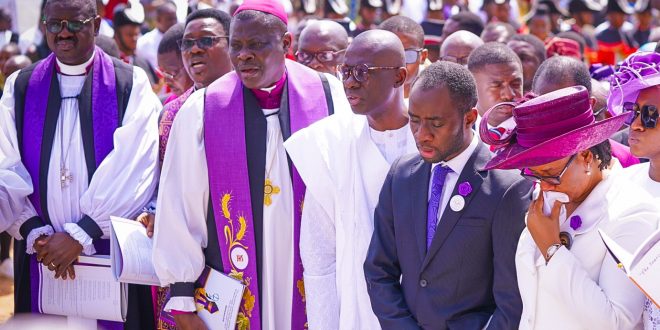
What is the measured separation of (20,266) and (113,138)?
40.5 inches

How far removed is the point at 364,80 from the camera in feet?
15.4

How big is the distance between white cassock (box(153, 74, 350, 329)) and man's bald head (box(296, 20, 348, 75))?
6.14 ft

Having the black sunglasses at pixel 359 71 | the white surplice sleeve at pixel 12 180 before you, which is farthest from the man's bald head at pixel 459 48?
the white surplice sleeve at pixel 12 180

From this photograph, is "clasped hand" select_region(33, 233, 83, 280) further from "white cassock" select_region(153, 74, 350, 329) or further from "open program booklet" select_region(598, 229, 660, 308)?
"open program booklet" select_region(598, 229, 660, 308)

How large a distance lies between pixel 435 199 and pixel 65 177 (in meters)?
2.54

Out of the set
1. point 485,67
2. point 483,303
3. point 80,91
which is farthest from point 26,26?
point 483,303

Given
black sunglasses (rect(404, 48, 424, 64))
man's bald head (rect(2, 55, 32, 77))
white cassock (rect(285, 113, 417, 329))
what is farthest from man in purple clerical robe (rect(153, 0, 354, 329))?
man's bald head (rect(2, 55, 32, 77))

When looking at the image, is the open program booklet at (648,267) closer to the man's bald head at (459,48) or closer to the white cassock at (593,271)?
the white cassock at (593,271)

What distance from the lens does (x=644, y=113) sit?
3.95 metres

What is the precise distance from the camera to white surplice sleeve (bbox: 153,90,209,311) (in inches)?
199

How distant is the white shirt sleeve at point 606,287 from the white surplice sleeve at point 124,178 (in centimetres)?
283

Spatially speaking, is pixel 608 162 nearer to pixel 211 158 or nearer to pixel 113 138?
pixel 211 158

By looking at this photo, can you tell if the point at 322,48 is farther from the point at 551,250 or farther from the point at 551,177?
the point at 551,250

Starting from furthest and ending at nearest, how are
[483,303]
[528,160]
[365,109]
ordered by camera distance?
1. [365,109]
2. [483,303]
3. [528,160]
